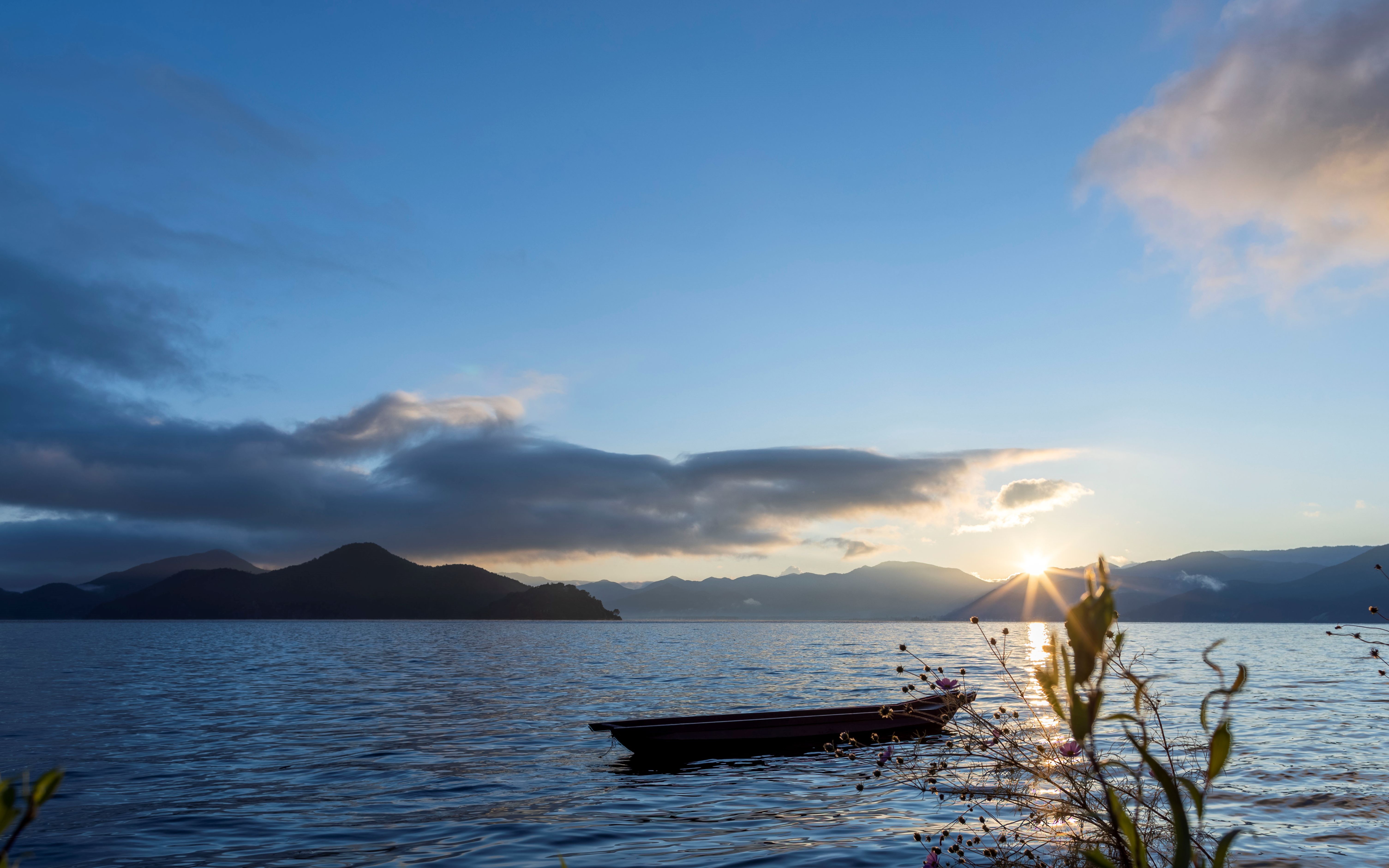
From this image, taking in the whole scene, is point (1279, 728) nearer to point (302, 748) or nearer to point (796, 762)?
point (796, 762)

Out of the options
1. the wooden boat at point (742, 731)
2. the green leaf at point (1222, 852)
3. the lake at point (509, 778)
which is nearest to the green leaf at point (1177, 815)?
the green leaf at point (1222, 852)

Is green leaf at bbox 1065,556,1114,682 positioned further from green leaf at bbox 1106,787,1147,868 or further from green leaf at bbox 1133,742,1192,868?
green leaf at bbox 1106,787,1147,868

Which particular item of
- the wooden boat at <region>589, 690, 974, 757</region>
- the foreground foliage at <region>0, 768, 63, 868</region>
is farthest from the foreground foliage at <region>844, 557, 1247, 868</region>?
the foreground foliage at <region>0, 768, 63, 868</region>

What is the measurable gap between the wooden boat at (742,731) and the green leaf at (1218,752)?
72.0 ft

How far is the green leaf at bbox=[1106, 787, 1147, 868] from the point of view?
217 cm

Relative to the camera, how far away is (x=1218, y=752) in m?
2.34

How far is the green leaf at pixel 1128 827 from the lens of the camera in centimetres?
217

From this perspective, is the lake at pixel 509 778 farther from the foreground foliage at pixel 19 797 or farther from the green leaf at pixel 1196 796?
the foreground foliage at pixel 19 797

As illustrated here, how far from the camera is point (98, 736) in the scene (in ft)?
103

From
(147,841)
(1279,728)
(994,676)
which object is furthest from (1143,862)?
(994,676)

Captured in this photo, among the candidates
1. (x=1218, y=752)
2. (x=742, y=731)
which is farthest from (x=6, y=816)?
(x=742, y=731)

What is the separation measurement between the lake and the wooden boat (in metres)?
0.61

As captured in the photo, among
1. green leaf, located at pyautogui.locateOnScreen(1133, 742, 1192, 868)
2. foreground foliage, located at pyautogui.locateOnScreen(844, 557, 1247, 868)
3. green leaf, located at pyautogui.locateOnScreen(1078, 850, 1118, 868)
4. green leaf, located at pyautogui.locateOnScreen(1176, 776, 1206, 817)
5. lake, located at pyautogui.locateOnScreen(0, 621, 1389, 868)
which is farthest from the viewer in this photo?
lake, located at pyautogui.locateOnScreen(0, 621, 1389, 868)

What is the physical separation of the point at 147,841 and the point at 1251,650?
4475 inches
